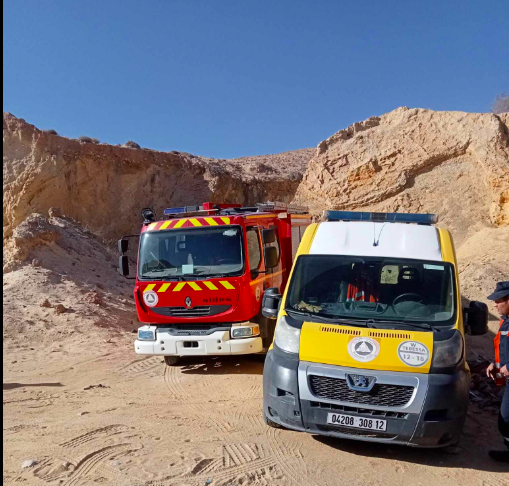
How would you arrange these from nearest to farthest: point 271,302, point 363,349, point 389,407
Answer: point 389,407 < point 363,349 < point 271,302

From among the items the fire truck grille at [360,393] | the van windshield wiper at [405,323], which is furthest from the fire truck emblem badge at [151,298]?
the van windshield wiper at [405,323]

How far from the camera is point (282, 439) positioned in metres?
5.25

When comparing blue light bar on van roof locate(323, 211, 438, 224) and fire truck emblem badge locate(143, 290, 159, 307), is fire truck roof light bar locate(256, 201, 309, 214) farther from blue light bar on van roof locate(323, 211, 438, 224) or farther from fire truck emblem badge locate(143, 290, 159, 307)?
blue light bar on van roof locate(323, 211, 438, 224)

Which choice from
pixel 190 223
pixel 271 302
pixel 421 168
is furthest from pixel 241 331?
pixel 421 168

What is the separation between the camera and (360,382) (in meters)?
4.59

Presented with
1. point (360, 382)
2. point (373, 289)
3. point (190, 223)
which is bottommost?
point (360, 382)

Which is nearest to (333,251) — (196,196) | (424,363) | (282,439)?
(424,363)

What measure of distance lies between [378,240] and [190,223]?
3.57 meters

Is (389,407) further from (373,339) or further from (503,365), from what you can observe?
(503,365)

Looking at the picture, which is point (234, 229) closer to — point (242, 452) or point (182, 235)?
point (182, 235)

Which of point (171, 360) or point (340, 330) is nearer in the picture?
point (340, 330)

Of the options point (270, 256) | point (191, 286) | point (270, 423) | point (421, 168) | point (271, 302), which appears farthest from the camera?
point (421, 168)

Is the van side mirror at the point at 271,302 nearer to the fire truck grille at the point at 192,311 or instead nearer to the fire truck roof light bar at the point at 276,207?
the fire truck grille at the point at 192,311

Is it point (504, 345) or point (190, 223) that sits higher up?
point (190, 223)
